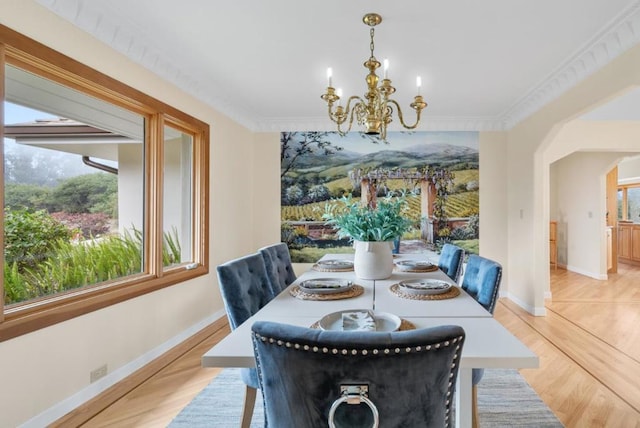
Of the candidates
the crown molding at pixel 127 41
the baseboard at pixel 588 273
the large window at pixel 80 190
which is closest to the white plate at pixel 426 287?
the large window at pixel 80 190

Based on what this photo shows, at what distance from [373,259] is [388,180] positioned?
278 cm

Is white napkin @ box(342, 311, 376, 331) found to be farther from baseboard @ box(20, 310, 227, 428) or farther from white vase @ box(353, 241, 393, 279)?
baseboard @ box(20, 310, 227, 428)

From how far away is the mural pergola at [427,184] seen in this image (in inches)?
184

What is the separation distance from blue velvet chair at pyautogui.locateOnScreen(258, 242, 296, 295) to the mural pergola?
2277 millimetres

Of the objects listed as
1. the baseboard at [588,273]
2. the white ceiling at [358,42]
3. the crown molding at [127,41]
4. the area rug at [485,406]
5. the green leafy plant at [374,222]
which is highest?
the white ceiling at [358,42]

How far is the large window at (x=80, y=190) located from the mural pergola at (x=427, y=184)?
2566 millimetres

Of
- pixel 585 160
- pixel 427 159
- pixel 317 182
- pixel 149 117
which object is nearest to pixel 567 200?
pixel 585 160

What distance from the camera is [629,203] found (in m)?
8.71

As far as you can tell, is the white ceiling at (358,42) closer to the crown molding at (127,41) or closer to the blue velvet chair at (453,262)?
the crown molding at (127,41)

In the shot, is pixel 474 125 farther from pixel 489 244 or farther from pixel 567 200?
pixel 567 200

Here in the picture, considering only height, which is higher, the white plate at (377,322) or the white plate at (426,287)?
the white plate at (426,287)

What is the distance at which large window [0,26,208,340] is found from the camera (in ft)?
6.05

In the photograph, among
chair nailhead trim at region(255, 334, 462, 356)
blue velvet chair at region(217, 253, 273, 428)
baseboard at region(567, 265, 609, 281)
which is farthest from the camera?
baseboard at region(567, 265, 609, 281)

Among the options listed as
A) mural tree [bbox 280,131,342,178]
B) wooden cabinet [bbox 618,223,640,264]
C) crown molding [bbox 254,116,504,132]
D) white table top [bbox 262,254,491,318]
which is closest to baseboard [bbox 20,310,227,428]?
white table top [bbox 262,254,491,318]
